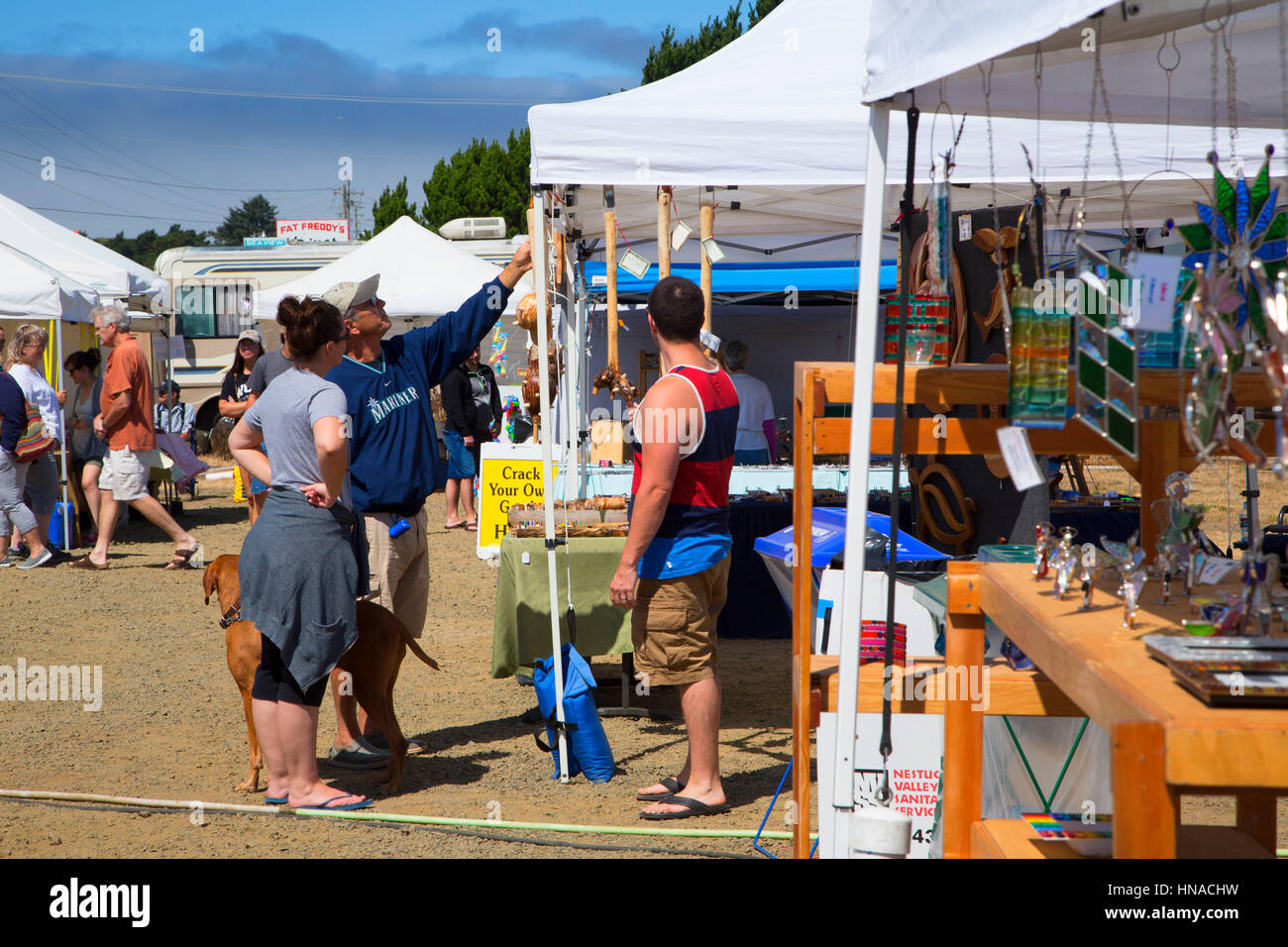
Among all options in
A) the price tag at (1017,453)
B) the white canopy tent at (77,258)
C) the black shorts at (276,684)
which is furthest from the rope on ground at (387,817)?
the white canopy tent at (77,258)

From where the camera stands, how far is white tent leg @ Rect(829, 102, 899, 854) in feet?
6.55

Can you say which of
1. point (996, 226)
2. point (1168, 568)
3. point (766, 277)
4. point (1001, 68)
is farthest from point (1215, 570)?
point (766, 277)

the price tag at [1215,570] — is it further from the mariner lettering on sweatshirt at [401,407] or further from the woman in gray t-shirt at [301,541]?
the mariner lettering on sweatshirt at [401,407]

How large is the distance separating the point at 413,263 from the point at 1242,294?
38.0ft

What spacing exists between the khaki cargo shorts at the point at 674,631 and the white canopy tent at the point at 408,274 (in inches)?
340

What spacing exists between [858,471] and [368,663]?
2574mm

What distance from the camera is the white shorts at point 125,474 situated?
869cm

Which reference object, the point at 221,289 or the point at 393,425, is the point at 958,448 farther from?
the point at 221,289

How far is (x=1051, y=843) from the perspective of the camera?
1970 millimetres

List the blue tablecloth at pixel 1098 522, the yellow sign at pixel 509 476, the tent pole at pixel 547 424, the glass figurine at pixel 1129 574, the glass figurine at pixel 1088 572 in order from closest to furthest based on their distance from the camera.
Answer: the glass figurine at pixel 1129 574 < the glass figurine at pixel 1088 572 < the tent pole at pixel 547 424 < the blue tablecloth at pixel 1098 522 < the yellow sign at pixel 509 476

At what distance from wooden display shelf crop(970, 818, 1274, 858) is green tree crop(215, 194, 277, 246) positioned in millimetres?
85039
